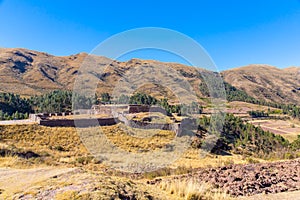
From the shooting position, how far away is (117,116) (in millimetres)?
34531

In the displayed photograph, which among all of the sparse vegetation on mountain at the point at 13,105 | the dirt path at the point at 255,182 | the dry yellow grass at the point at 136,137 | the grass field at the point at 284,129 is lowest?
the grass field at the point at 284,129

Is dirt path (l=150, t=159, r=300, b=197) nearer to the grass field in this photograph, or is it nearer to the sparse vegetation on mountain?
the grass field

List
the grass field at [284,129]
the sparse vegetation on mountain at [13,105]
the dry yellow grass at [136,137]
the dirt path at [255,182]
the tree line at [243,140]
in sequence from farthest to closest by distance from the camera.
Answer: the grass field at [284,129], the sparse vegetation on mountain at [13,105], the tree line at [243,140], the dry yellow grass at [136,137], the dirt path at [255,182]

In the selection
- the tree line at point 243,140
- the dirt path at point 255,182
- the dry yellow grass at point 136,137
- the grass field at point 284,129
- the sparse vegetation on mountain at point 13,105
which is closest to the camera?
the dirt path at point 255,182

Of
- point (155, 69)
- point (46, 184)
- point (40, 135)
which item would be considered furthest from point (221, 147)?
point (46, 184)

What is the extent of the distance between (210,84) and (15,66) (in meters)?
177

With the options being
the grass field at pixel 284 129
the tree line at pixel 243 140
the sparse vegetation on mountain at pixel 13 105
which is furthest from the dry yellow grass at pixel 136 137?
the grass field at pixel 284 129

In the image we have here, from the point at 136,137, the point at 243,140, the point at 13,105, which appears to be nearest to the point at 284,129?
the point at 243,140

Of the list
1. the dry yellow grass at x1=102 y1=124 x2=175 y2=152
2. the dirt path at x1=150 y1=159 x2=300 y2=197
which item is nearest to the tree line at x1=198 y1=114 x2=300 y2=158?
the dry yellow grass at x1=102 y1=124 x2=175 y2=152

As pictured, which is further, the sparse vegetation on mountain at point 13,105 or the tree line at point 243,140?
the sparse vegetation on mountain at point 13,105

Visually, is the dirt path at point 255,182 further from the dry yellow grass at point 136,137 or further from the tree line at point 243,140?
the tree line at point 243,140

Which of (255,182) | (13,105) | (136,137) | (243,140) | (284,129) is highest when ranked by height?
(13,105)

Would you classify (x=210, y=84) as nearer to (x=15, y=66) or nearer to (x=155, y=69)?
(x=155, y=69)

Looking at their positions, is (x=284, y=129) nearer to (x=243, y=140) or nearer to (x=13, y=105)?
(x=243, y=140)
